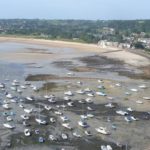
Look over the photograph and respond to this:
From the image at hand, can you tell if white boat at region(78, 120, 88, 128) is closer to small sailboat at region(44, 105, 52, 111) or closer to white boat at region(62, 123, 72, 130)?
white boat at region(62, 123, 72, 130)

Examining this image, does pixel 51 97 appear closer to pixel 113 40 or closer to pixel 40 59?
pixel 40 59

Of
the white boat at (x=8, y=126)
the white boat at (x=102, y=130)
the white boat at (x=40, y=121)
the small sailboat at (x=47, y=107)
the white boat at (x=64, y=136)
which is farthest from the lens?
the small sailboat at (x=47, y=107)

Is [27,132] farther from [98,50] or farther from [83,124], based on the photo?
[98,50]

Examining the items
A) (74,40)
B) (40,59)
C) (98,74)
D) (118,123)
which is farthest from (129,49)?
A: (118,123)

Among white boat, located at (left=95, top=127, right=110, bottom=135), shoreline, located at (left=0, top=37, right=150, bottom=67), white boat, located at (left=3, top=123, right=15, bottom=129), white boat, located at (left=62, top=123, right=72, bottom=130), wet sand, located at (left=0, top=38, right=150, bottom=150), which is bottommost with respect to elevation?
shoreline, located at (left=0, top=37, right=150, bottom=67)

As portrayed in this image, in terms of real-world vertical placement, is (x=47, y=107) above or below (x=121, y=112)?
below

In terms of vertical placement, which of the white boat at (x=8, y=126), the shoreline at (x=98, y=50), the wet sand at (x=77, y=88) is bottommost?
the shoreline at (x=98, y=50)

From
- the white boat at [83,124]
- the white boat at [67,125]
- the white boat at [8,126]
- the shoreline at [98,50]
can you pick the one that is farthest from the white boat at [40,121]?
the shoreline at [98,50]

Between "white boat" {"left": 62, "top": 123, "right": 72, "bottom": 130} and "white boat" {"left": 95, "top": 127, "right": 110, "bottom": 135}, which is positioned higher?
"white boat" {"left": 95, "top": 127, "right": 110, "bottom": 135}

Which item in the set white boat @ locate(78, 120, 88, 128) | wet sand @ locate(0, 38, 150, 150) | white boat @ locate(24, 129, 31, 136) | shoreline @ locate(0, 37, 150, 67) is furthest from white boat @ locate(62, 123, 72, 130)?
shoreline @ locate(0, 37, 150, 67)

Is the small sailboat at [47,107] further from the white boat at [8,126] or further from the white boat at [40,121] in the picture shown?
the white boat at [8,126]

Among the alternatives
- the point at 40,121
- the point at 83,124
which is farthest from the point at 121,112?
the point at 40,121
